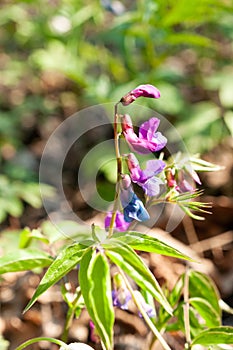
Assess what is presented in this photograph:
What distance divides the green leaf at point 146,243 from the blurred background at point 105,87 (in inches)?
43.4

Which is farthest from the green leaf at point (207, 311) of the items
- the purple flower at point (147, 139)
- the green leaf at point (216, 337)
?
the purple flower at point (147, 139)

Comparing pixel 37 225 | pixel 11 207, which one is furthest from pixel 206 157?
pixel 11 207

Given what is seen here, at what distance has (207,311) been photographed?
6.64 ft

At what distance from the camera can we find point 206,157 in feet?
12.2

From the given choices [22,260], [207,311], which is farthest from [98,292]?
[207,311]

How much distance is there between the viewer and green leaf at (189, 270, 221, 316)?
2047 millimetres

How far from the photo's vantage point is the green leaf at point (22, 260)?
1770 millimetres

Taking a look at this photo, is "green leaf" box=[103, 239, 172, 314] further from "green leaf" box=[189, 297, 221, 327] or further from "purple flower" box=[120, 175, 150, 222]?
"green leaf" box=[189, 297, 221, 327]

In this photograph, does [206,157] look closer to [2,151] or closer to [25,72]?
[2,151]

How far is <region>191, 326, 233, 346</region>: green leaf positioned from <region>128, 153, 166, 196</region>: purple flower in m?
0.44

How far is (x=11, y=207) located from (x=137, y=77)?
4.55 feet

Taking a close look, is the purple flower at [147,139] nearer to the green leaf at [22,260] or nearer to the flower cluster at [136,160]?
the flower cluster at [136,160]

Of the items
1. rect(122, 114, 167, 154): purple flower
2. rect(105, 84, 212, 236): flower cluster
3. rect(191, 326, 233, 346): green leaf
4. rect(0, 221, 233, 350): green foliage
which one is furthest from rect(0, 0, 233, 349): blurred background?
rect(122, 114, 167, 154): purple flower

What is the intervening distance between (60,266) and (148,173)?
1.14 feet
